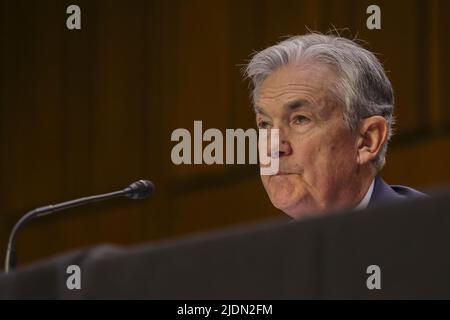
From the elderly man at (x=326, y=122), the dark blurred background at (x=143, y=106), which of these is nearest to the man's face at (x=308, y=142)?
the elderly man at (x=326, y=122)

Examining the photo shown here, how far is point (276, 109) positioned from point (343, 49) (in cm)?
15

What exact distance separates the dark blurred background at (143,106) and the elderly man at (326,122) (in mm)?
776

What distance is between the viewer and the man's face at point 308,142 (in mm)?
1471

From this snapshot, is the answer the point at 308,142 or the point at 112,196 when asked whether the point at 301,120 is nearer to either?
the point at 308,142

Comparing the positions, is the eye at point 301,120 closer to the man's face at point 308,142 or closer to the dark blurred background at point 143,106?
the man's face at point 308,142

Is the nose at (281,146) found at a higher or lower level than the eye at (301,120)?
lower

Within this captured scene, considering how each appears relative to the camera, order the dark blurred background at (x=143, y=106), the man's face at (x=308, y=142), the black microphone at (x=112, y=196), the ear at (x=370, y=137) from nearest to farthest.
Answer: the black microphone at (x=112, y=196) < the man's face at (x=308, y=142) < the ear at (x=370, y=137) < the dark blurred background at (x=143, y=106)

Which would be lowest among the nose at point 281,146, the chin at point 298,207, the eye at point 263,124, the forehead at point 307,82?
the chin at point 298,207

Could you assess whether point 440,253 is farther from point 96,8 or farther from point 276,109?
point 96,8

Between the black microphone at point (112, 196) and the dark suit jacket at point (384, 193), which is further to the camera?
the dark suit jacket at point (384, 193)

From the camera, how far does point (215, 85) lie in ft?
8.82

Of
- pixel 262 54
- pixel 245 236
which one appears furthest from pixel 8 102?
pixel 245 236

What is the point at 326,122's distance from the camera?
154cm

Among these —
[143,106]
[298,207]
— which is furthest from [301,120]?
[143,106]
